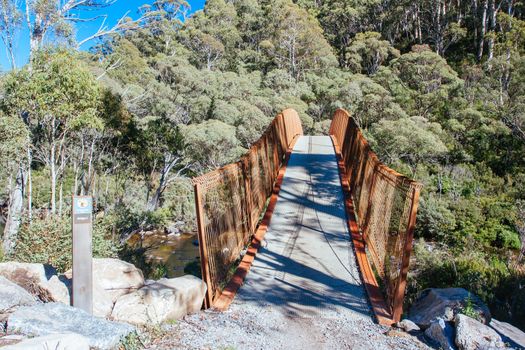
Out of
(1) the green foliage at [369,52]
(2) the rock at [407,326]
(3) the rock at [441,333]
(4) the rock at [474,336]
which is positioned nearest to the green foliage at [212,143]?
(2) the rock at [407,326]

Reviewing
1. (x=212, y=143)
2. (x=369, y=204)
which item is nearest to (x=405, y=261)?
(x=369, y=204)

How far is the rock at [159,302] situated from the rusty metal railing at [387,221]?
201 cm


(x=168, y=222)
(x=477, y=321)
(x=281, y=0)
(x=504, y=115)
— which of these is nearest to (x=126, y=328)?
(x=477, y=321)

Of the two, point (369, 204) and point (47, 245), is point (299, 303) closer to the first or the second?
point (369, 204)

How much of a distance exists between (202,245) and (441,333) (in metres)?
2.38

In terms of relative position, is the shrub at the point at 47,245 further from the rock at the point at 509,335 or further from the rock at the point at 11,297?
the rock at the point at 509,335

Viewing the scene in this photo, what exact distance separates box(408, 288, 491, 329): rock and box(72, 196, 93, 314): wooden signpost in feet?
10.3

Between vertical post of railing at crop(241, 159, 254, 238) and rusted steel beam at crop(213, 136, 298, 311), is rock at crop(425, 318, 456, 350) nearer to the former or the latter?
rusted steel beam at crop(213, 136, 298, 311)

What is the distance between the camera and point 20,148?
1021cm

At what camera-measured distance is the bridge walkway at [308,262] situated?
14.7ft

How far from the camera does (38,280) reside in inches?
158

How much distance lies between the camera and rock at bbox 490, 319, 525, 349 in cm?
359

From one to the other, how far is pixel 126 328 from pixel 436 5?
158 ft

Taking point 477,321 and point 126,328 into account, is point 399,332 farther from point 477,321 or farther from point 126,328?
point 126,328
